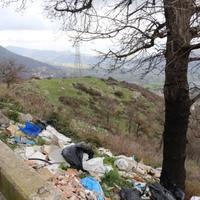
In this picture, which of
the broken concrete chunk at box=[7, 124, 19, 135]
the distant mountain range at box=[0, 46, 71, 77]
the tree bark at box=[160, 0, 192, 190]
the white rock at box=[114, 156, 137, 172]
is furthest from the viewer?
the distant mountain range at box=[0, 46, 71, 77]

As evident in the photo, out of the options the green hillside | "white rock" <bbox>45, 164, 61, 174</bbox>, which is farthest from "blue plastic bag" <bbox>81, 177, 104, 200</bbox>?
the green hillside

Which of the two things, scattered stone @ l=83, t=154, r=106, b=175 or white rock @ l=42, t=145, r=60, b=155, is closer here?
scattered stone @ l=83, t=154, r=106, b=175

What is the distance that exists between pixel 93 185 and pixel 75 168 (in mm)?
788

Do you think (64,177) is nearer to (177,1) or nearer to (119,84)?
(177,1)

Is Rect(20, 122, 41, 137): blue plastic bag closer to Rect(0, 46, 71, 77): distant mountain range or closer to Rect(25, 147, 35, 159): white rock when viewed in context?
Rect(25, 147, 35, 159): white rock

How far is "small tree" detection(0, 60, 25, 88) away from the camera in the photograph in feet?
138

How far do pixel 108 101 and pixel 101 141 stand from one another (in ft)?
117

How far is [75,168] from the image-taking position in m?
7.27

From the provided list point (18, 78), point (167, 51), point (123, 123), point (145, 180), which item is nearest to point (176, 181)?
point (145, 180)

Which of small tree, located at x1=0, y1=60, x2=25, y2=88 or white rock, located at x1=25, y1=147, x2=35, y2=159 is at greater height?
white rock, located at x1=25, y1=147, x2=35, y2=159

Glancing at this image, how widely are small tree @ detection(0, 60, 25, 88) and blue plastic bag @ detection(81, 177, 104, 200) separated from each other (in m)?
35.1

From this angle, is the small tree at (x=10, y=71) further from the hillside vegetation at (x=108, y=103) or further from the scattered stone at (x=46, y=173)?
the scattered stone at (x=46, y=173)

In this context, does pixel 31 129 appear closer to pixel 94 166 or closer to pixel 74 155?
pixel 74 155

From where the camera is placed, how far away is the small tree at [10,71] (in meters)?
41.9
